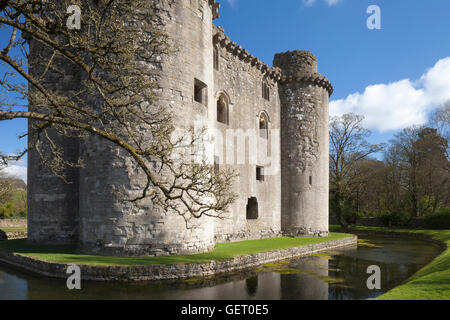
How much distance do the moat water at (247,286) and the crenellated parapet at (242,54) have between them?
1082 centimetres

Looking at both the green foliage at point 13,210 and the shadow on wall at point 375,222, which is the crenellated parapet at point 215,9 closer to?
the green foliage at point 13,210

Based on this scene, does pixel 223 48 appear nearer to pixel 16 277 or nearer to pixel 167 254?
pixel 167 254

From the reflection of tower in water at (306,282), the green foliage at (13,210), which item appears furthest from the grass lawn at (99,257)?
the green foliage at (13,210)

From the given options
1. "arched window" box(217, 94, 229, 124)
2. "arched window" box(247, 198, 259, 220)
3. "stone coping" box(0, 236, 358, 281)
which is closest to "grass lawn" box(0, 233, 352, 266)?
"stone coping" box(0, 236, 358, 281)

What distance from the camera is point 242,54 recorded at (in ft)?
62.0

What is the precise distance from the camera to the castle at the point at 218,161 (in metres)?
11.6

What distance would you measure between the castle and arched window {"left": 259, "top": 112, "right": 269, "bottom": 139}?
61mm

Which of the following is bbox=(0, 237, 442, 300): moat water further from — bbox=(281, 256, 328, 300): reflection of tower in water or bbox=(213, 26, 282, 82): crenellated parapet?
bbox=(213, 26, 282, 82): crenellated parapet

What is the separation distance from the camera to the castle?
1162cm

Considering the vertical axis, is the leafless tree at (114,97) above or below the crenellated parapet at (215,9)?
below

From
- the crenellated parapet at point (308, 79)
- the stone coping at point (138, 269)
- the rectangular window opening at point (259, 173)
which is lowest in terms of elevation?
the stone coping at point (138, 269)

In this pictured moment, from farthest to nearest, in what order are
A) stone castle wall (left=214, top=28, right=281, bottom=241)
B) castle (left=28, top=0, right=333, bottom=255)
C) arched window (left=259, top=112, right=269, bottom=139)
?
arched window (left=259, top=112, right=269, bottom=139) < stone castle wall (left=214, top=28, right=281, bottom=241) < castle (left=28, top=0, right=333, bottom=255)

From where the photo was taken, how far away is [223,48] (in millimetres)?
17844
